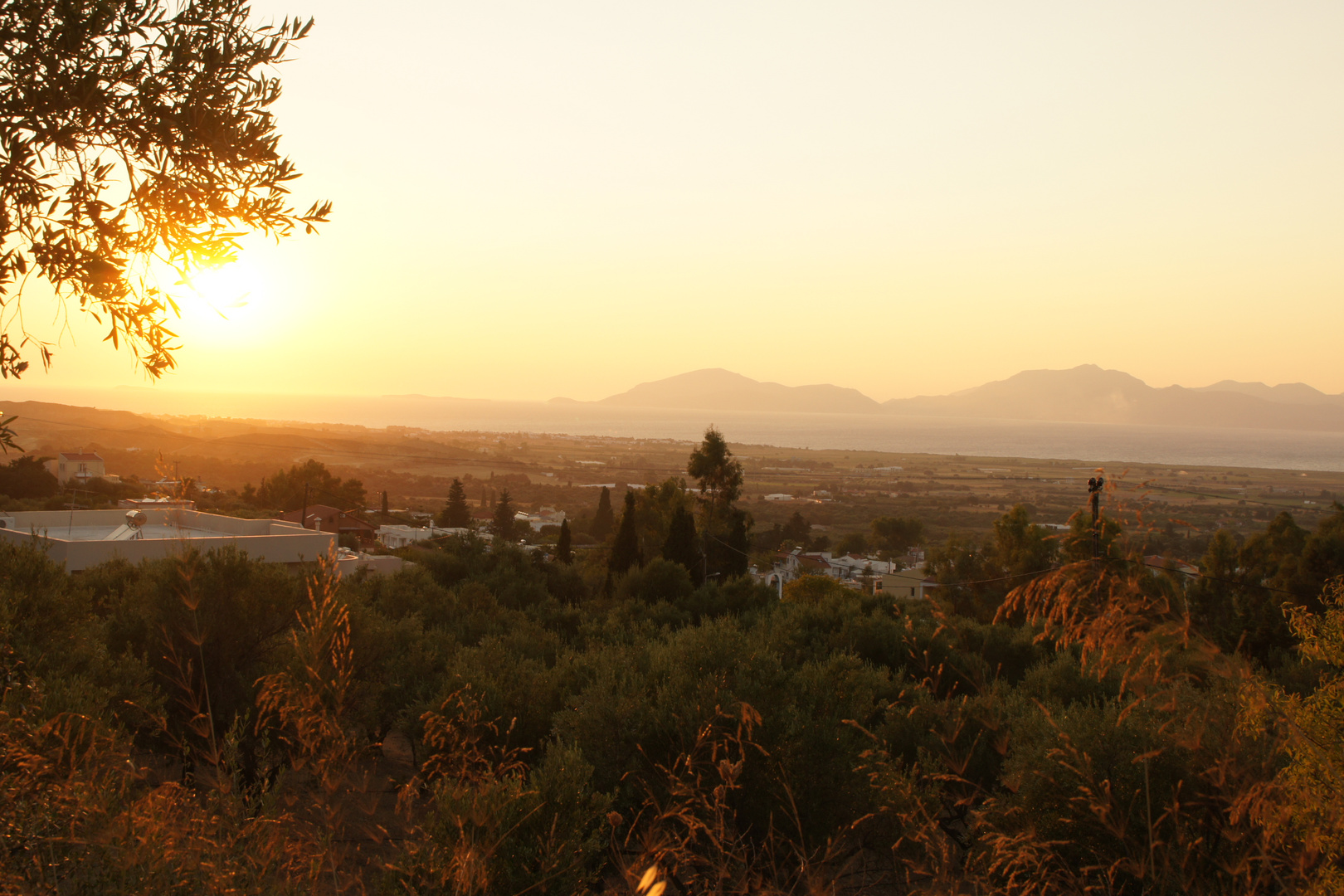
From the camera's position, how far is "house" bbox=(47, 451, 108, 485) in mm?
36969

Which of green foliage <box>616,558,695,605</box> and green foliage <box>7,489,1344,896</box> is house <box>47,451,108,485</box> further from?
green foliage <box>7,489,1344,896</box>

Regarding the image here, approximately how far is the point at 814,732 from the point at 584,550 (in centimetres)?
2315

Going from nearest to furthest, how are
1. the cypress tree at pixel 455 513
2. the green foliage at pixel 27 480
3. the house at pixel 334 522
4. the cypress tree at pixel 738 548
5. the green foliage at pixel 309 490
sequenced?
the cypress tree at pixel 738 548 < the house at pixel 334 522 < the green foliage at pixel 27 480 < the green foliage at pixel 309 490 < the cypress tree at pixel 455 513

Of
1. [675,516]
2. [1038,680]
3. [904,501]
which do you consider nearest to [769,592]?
[675,516]

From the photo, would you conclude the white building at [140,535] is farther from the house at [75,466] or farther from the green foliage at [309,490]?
the house at [75,466]

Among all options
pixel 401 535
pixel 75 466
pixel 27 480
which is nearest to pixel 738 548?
pixel 401 535

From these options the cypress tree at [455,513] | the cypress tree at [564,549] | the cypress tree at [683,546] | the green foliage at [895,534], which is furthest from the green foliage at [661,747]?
the green foliage at [895,534]

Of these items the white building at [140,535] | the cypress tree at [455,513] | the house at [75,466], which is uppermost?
the house at [75,466]

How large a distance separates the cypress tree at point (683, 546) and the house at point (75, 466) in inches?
1173

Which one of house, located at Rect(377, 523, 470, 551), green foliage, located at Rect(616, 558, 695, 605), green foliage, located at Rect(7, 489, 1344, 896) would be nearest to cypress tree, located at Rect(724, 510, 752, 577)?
green foliage, located at Rect(616, 558, 695, 605)

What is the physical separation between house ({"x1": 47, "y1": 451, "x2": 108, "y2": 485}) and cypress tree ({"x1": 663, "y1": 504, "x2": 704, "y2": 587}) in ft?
97.7

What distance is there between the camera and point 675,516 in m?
23.0

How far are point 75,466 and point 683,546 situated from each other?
33067mm

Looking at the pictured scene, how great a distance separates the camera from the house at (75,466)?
37.0m
